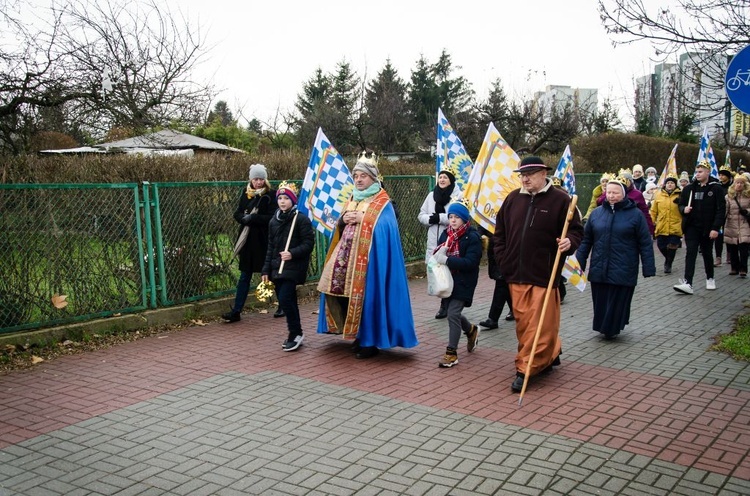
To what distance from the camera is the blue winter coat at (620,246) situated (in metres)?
8.33

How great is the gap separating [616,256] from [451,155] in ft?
11.9

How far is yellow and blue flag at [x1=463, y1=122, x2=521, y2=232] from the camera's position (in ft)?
27.2

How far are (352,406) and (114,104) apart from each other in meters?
7.57

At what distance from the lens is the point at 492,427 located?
543 cm

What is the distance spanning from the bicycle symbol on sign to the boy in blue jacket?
263 cm

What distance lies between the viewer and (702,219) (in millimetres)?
11633

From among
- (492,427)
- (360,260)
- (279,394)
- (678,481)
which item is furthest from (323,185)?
(678,481)

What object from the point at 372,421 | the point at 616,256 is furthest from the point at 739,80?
the point at 372,421

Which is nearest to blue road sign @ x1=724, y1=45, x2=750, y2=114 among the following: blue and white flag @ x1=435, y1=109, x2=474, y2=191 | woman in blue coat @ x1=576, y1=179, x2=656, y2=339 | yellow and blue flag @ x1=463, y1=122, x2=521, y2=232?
woman in blue coat @ x1=576, y1=179, x2=656, y2=339

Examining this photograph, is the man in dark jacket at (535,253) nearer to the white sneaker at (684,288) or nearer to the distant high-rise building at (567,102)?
the white sneaker at (684,288)

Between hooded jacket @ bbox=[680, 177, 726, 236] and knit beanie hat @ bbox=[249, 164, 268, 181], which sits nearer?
knit beanie hat @ bbox=[249, 164, 268, 181]

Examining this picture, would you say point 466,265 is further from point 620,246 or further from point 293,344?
point 620,246

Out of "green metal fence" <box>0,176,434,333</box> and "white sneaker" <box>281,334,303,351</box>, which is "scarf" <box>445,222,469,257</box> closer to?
"white sneaker" <box>281,334,303,351</box>

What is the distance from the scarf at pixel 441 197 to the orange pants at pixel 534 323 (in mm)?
3455
